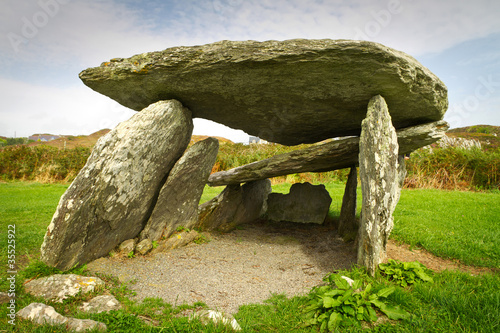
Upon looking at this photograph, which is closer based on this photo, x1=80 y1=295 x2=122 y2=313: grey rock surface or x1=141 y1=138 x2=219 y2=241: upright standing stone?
x1=80 y1=295 x2=122 y2=313: grey rock surface

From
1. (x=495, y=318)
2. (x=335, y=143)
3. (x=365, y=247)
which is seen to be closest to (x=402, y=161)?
(x=335, y=143)

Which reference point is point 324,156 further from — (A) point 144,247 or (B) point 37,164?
(B) point 37,164

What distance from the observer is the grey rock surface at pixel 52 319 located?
10.8 feet

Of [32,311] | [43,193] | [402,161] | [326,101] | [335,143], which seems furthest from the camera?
[43,193]

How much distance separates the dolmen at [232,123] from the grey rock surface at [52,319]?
1455 mm

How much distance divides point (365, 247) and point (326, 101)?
2.75m

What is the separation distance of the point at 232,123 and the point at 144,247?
3.38m

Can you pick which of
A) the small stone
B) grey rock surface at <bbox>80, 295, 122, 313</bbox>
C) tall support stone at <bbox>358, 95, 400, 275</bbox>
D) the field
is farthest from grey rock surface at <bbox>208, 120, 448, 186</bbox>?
grey rock surface at <bbox>80, 295, 122, 313</bbox>

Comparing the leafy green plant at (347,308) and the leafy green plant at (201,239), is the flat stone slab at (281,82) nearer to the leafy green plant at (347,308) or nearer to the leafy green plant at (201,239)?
the leafy green plant at (201,239)

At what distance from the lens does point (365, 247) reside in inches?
195

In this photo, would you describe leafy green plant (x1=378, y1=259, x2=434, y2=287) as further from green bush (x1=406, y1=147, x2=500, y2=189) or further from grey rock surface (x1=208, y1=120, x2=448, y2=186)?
green bush (x1=406, y1=147, x2=500, y2=189)

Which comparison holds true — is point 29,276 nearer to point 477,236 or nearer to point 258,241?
point 258,241

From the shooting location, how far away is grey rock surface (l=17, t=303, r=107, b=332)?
10.8 feet

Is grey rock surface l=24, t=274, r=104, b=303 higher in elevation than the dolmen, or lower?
lower
